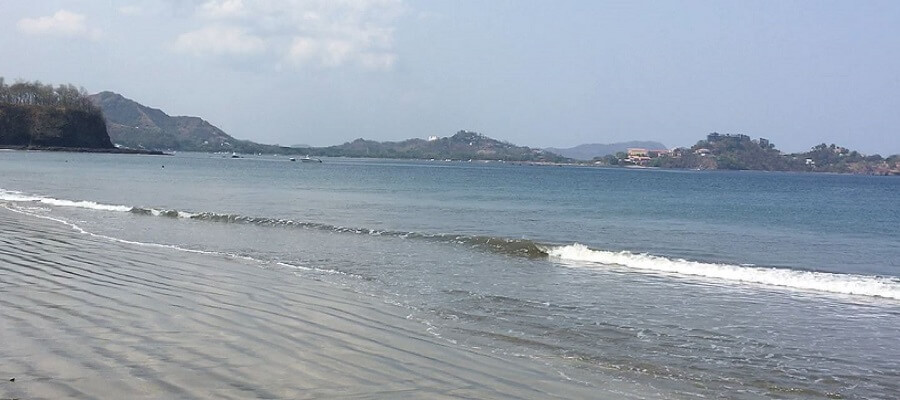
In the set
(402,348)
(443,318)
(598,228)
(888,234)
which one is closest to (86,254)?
(443,318)

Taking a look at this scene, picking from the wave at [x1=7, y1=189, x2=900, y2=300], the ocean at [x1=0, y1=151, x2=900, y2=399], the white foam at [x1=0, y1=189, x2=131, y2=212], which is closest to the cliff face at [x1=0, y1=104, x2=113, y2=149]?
the white foam at [x1=0, y1=189, x2=131, y2=212]

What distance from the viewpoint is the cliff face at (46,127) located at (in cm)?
15938

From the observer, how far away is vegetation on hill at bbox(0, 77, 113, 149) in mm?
160375

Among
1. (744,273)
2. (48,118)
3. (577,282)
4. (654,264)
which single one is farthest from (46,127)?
(744,273)

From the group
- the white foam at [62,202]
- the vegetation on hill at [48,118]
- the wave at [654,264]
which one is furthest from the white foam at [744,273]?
the vegetation on hill at [48,118]

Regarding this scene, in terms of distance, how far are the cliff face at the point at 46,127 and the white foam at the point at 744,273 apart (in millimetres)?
167725

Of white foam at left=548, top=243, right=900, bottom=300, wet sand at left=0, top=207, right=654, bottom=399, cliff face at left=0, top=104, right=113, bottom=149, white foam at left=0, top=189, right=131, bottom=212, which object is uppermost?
cliff face at left=0, top=104, right=113, bottom=149

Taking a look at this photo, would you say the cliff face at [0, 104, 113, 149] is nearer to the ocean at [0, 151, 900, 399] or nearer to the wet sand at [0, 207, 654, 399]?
the ocean at [0, 151, 900, 399]

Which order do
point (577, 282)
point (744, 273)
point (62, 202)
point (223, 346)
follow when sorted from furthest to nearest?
point (62, 202), point (744, 273), point (577, 282), point (223, 346)

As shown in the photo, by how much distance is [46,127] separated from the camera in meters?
164

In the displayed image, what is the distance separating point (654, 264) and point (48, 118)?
173156 mm

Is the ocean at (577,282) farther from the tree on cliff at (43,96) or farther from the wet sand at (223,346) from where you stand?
the tree on cliff at (43,96)

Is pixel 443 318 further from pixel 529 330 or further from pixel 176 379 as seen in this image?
pixel 176 379

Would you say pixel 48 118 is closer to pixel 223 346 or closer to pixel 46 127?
pixel 46 127
